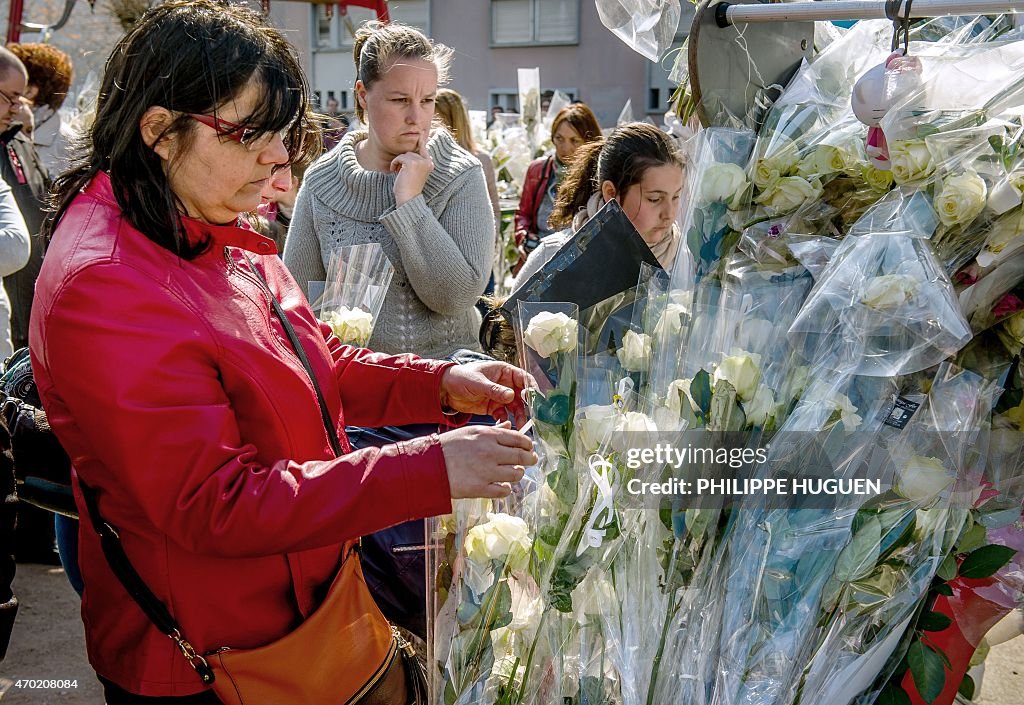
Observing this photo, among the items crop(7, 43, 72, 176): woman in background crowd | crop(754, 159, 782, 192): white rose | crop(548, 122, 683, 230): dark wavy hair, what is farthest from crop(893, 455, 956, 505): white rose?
crop(7, 43, 72, 176): woman in background crowd

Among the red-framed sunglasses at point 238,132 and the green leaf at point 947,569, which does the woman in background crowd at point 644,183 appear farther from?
the green leaf at point 947,569

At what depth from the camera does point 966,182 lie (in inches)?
49.2

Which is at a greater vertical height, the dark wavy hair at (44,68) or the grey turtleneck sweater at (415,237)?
the dark wavy hair at (44,68)

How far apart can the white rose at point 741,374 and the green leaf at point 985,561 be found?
36 centimetres

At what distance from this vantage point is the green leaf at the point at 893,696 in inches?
49.0

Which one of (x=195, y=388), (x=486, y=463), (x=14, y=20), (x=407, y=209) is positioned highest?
(x=14, y=20)

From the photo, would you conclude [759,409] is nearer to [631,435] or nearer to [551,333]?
[631,435]

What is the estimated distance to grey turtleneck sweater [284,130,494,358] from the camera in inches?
91.5

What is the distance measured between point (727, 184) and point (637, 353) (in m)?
0.33

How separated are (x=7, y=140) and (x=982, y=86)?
11.5 ft

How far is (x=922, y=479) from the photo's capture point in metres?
1.17

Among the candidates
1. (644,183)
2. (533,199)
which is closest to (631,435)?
(644,183)

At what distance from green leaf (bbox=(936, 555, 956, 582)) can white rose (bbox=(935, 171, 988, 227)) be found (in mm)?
434

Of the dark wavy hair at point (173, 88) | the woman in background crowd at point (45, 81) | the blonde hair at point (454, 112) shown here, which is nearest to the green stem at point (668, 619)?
the dark wavy hair at point (173, 88)
